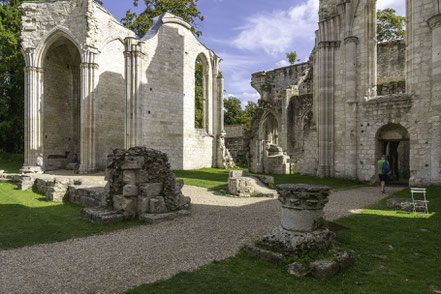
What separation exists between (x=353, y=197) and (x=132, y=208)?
6.93 meters

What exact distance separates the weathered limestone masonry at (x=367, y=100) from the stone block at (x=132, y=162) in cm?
997

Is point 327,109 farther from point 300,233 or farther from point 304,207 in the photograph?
point 300,233

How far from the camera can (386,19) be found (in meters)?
25.2

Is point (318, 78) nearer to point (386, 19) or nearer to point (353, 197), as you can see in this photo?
point (353, 197)

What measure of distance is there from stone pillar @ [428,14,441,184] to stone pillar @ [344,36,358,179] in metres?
3.05

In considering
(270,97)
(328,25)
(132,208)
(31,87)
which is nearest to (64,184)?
(132,208)

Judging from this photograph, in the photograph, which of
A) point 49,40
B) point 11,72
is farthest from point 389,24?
point 11,72

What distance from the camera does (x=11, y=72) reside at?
72.6 ft

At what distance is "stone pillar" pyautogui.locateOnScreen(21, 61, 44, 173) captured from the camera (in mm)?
17125

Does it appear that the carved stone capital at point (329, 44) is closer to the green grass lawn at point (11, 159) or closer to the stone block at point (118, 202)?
the stone block at point (118, 202)

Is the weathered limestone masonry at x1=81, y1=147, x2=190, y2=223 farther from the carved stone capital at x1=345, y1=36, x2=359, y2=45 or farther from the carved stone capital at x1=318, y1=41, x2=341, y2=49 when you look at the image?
the carved stone capital at x1=345, y1=36, x2=359, y2=45

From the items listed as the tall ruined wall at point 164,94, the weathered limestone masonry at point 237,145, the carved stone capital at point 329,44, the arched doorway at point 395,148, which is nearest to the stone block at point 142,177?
the tall ruined wall at point 164,94

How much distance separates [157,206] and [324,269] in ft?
14.4

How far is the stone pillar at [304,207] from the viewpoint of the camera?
418cm
